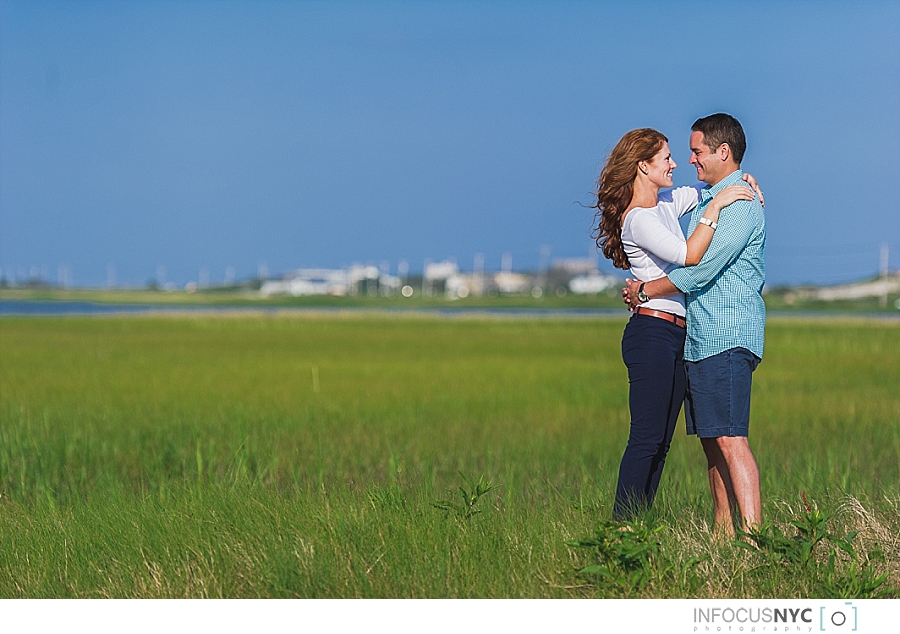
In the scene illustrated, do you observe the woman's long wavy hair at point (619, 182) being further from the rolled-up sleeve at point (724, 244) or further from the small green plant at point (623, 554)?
the small green plant at point (623, 554)

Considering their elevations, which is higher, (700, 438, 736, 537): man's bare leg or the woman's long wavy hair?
the woman's long wavy hair

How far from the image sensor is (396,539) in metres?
4.42

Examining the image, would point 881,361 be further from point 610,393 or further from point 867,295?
point 867,295

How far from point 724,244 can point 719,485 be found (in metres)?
1.24

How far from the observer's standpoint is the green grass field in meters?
4.13

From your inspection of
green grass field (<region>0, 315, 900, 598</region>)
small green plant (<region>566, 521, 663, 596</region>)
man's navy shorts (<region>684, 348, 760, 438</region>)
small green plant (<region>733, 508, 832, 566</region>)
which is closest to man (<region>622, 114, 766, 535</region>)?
man's navy shorts (<region>684, 348, 760, 438</region>)

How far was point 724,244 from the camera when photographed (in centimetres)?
432

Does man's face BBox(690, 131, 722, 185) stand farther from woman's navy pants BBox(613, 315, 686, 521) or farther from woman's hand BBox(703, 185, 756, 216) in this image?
woman's navy pants BBox(613, 315, 686, 521)

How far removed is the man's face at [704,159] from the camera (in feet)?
14.6

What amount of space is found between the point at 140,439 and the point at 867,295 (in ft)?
421

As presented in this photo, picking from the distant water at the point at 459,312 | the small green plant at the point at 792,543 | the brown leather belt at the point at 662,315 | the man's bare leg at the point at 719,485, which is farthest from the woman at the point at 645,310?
the distant water at the point at 459,312

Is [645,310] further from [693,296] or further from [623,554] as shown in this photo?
[623,554]
